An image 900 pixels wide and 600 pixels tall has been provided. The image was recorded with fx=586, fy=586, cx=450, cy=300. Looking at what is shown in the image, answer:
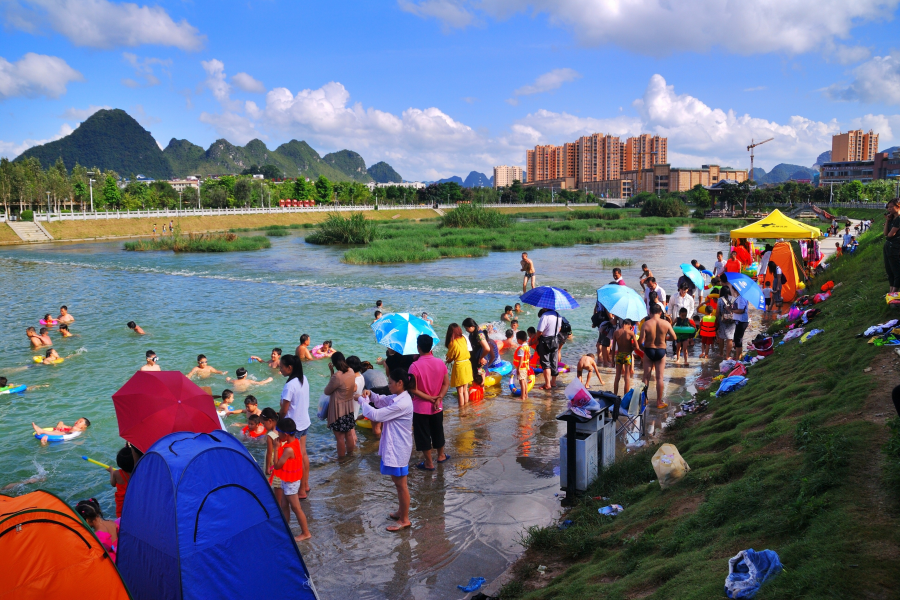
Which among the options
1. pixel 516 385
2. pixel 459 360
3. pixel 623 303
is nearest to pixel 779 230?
pixel 623 303

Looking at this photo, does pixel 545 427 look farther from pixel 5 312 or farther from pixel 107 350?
pixel 5 312

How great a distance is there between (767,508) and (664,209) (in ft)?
321

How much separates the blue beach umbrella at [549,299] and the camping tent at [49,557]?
26.1 ft

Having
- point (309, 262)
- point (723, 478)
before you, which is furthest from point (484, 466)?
point (309, 262)

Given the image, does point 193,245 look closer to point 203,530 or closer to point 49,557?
point 203,530

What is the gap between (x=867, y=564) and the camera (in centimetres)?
329

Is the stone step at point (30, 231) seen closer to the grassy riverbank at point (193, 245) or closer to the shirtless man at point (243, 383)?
the grassy riverbank at point (193, 245)

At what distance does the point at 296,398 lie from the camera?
688 centimetres

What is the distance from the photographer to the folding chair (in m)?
8.23

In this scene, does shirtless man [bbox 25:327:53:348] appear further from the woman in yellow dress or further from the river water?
the woman in yellow dress

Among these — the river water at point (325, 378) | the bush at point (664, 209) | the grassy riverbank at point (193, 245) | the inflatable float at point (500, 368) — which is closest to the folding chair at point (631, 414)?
the river water at point (325, 378)

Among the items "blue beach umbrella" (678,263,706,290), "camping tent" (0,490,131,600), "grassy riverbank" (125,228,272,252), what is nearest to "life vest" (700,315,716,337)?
"blue beach umbrella" (678,263,706,290)

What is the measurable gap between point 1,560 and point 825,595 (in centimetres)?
506

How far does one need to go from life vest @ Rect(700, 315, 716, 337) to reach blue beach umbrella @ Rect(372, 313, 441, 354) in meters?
6.49
